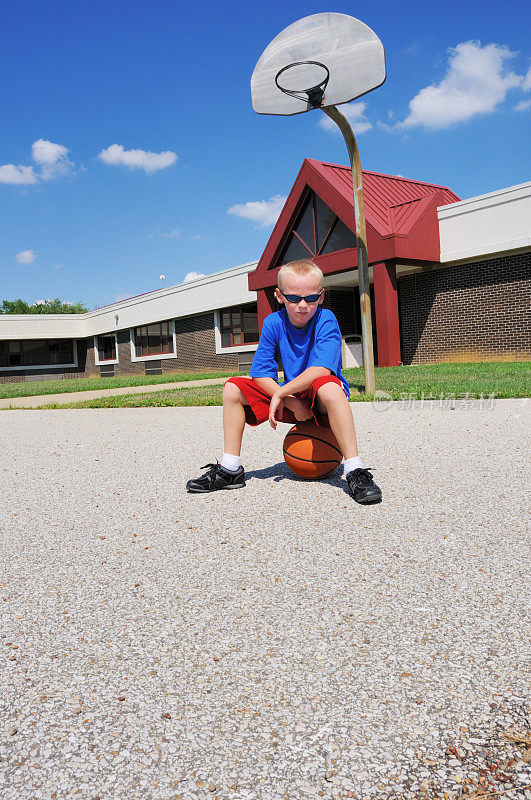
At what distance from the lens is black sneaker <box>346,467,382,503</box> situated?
3393 millimetres

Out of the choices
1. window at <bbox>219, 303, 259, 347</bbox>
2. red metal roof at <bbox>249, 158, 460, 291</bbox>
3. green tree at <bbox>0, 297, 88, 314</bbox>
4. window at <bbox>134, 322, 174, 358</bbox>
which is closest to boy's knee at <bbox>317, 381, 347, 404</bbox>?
red metal roof at <bbox>249, 158, 460, 291</bbox>

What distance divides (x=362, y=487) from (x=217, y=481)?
1042mm

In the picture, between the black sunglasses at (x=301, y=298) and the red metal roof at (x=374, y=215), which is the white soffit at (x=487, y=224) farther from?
the black sunglasses at (x=301, y=298)

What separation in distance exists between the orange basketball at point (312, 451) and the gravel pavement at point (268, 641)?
0.41 feet

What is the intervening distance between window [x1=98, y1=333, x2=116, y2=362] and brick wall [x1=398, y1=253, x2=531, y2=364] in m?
23.3

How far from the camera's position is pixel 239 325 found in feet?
81.4

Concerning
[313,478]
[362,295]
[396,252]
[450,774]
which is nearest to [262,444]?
[313,478]

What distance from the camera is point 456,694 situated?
5.24 ft

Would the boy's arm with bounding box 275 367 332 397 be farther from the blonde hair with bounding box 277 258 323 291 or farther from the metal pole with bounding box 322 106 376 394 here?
the metal pole with bounding box 322 106 376 394

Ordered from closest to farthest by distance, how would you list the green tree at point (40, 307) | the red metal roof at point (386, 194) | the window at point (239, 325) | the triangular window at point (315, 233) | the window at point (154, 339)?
the red metal roof at point (386, 194), the triangular window at point (315, 233), the window at point (239, 325), the window at point (154, 339), the green tree at point (40, 307)

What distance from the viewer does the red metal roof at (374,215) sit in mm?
15266

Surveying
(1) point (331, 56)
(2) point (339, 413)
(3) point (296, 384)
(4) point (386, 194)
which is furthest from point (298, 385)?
(4) point (386, 194)

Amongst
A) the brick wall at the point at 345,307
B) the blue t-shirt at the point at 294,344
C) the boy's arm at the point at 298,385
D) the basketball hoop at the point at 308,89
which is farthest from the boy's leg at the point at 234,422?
the brick wall at the point at 345,307

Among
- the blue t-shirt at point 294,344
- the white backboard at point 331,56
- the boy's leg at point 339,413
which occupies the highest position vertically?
the white backboard at point 331,56
